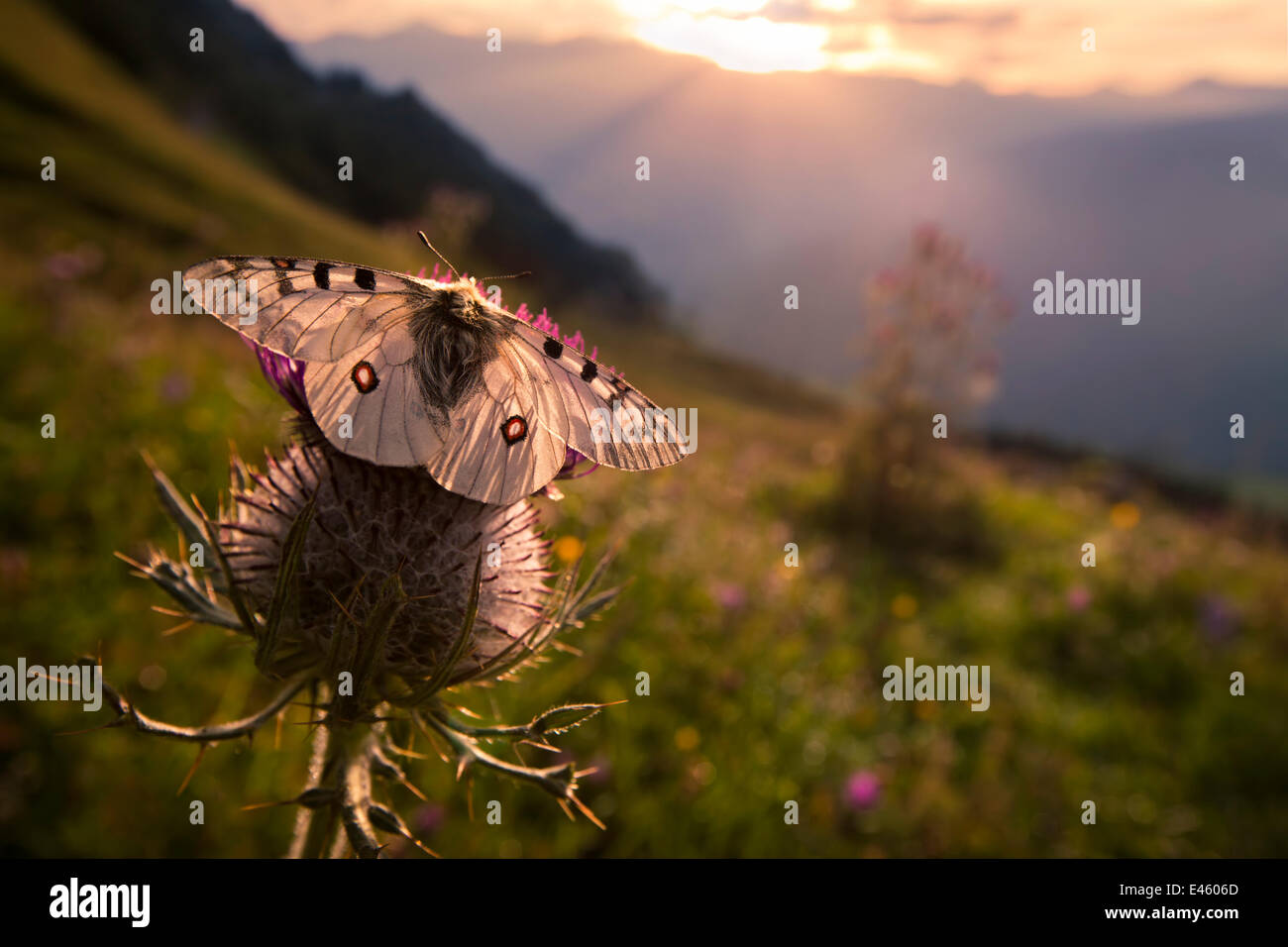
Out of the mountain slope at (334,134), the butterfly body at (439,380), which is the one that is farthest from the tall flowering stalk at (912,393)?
the mountain slope at (334,134)

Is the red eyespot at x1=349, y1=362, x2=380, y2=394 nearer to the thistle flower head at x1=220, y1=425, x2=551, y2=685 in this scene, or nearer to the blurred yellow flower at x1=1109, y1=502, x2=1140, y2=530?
the thistle flower head at x1=220, y1=425, x2=551, y2=685

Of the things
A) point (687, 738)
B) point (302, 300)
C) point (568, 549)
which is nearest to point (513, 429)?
point (302, 300)

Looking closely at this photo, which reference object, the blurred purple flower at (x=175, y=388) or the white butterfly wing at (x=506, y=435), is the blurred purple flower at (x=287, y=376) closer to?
the white butterfly wing at (x=506, y=435)

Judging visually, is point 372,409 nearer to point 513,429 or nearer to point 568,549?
point 513,429

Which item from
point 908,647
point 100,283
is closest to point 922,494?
point 908,647

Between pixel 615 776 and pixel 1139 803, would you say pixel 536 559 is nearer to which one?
pixel 615 776

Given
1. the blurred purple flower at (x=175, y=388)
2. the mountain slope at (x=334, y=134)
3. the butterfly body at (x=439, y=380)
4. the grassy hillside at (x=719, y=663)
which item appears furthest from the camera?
the mountain slope at (x=334, y=134)
